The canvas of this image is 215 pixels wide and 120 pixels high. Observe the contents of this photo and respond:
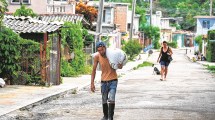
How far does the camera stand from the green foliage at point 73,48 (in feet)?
94.0

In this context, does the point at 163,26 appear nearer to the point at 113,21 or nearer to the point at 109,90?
the point at 113,21

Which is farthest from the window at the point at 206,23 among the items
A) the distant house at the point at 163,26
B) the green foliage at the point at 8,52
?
the green foliage at the point at 8,52

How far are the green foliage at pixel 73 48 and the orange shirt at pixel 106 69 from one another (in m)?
15.0

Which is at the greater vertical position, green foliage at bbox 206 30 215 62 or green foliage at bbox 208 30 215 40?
green foliage at bbox 208 30 215 40

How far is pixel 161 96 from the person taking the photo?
18688mm

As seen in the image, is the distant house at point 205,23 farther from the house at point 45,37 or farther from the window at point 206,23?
the house at point 45,37

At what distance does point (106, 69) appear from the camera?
12680 millimetres

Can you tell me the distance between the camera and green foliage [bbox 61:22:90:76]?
28.6 meters

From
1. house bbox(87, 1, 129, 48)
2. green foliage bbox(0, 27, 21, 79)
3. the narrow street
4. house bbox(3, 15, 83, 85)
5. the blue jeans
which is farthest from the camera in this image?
house bbox(87, 1, 129, 48)

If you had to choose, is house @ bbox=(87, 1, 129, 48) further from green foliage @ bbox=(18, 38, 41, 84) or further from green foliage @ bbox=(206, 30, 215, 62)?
green foliage @ bbox=(18, 38, 41, 84)

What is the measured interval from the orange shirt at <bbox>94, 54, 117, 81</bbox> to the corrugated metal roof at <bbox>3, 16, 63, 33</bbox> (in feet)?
32.0

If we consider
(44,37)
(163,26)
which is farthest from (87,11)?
(163,26)

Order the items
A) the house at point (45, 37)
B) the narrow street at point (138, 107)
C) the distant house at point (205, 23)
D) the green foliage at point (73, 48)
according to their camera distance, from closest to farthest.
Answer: the narrow street at point (138, 107) → the house at point (45, 37) → the green foliage at point (73, 48) → the distant house at point (205, 23)

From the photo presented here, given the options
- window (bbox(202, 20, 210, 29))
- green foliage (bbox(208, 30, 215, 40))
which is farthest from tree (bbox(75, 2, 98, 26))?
window (bbox(202, 20, 210, 29))
